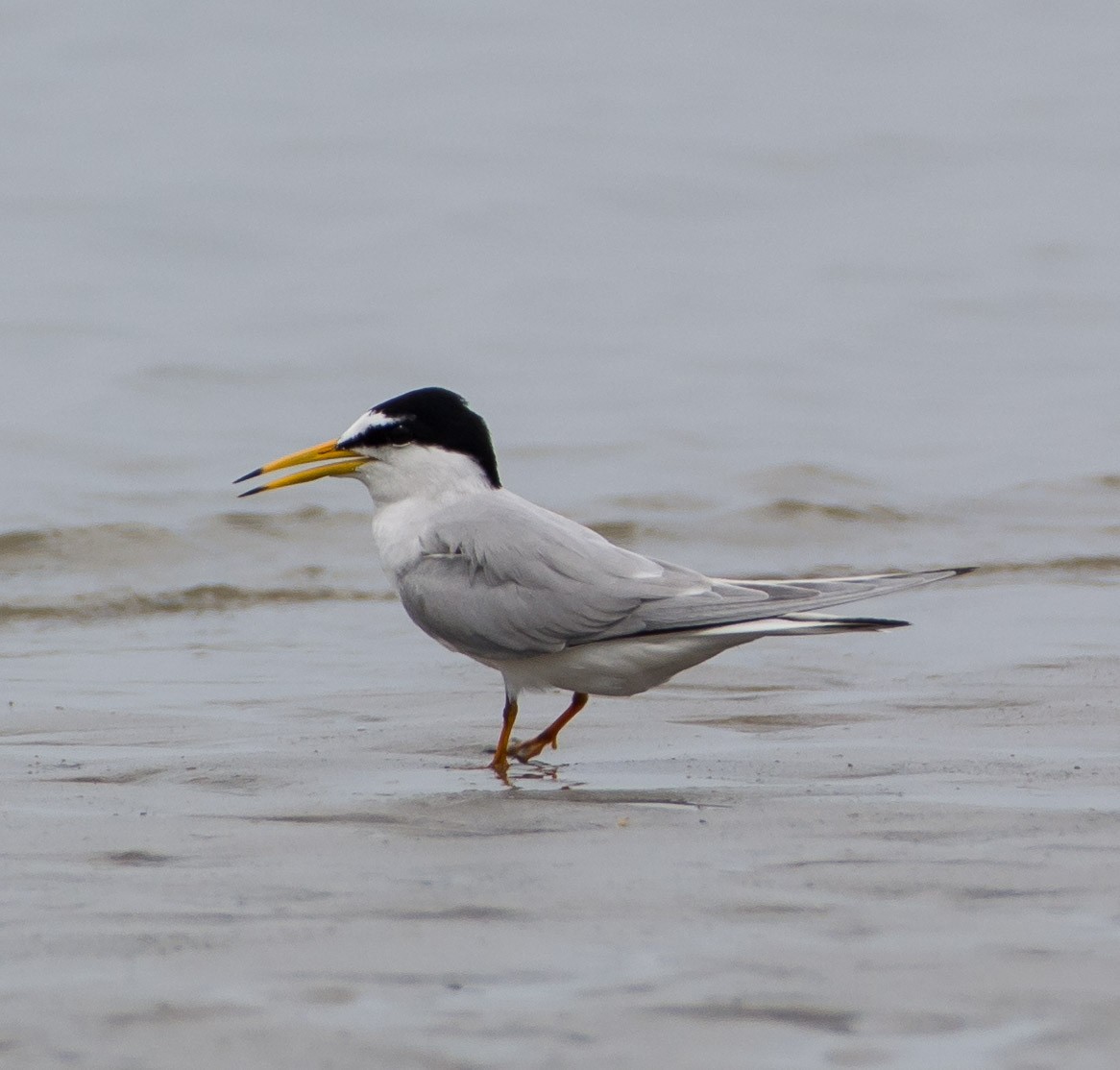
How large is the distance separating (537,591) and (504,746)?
479 millimetres

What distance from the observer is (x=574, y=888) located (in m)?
3.63

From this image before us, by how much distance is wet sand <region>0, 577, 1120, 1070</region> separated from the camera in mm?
2795

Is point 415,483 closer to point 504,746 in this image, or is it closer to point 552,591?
point 552,591

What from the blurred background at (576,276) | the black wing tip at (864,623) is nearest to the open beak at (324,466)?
the black wing tip at (864,623)

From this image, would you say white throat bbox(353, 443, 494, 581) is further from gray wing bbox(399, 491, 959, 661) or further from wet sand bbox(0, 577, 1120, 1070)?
wet sand bbox(0, 577, 1120, 1070)

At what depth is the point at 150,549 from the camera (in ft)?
33.9

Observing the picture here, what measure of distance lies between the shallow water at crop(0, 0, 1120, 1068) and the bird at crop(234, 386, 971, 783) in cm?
30

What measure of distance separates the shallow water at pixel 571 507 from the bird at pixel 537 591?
296mm

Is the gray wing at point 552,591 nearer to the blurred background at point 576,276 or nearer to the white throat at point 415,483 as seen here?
the white throat at point 415,483

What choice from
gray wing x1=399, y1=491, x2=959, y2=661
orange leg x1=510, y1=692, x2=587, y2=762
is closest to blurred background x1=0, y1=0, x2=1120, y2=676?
gray wing x1=399, y1=491, x2=959, y2=661

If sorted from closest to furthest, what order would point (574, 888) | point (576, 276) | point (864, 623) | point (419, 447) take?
point (574, 888)
point (864, 623)
point (419, 447)
point (576, 276)

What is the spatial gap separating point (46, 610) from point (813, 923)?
624cm

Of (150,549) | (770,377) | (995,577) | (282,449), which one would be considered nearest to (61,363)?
(282,449)

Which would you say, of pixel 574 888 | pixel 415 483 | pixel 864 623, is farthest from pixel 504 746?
pixel 574 888
